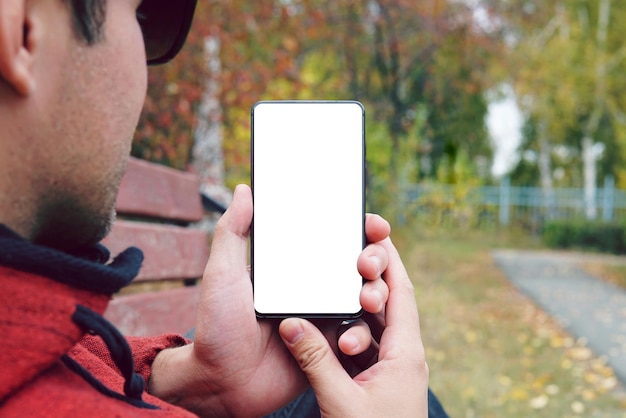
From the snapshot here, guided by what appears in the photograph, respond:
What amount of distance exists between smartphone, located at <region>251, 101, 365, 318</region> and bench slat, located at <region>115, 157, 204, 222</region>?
0.80 metres

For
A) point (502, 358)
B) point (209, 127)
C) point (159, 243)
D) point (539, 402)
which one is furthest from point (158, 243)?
point (502, 358)

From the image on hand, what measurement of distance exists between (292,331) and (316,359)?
0.21 ft

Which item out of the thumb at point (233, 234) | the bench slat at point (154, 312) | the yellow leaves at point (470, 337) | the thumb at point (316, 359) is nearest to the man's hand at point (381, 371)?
the thumb at point (316, 359)

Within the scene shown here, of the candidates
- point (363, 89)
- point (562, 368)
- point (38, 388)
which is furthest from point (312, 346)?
point (363, 89)

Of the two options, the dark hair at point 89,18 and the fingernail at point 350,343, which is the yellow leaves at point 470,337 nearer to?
the fingernail at point 350,343

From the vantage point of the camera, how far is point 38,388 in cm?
75

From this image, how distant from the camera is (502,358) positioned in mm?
5527

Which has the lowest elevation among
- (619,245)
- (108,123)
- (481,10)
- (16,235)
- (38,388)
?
(619,245)

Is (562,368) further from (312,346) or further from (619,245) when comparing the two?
(619,245)

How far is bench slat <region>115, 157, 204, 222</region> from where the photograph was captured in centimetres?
209

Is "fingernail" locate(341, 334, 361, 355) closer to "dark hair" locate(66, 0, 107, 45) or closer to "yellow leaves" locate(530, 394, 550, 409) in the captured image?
"dark hair" locate(66, 0, 107, 45)

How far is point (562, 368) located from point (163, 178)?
3.91 m

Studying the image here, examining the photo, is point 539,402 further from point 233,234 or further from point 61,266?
point 61,266

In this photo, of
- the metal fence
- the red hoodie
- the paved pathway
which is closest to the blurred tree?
the metal fence
